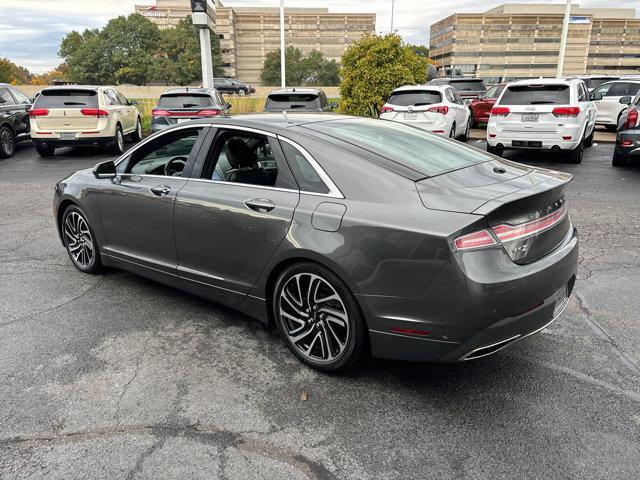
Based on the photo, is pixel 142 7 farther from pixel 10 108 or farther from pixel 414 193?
pixel 414 193

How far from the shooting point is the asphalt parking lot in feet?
7.83

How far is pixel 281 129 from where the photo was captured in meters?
3.42

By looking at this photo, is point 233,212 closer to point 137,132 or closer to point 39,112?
point 39,112

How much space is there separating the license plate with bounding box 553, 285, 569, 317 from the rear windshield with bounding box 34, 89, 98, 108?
12.4m

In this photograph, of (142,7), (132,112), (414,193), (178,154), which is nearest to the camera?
(414,193)

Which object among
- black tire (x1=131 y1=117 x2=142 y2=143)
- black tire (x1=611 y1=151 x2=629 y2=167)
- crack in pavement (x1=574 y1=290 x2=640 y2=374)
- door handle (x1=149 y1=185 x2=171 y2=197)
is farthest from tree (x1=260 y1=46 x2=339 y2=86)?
crack in pavement (x1=574 y1=290 x2=640 y2=374)

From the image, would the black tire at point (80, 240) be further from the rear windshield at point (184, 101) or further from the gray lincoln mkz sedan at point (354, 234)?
the rear windshield at point (184, 101)

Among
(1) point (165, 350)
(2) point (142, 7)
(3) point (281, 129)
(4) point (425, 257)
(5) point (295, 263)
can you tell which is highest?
(2) point (142, 7)

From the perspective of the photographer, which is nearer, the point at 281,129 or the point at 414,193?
the point at 414,193

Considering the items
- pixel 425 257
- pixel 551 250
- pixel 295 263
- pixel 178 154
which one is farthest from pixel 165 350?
pixel 551 250

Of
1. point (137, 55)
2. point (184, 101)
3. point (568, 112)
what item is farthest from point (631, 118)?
point (137, 55)

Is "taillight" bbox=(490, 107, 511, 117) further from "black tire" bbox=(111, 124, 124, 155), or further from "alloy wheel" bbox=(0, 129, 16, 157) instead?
"alloy wheel" bbox=(0, 129, 16, 157)

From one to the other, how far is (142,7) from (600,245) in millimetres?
148139

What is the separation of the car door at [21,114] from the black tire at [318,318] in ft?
45.6
